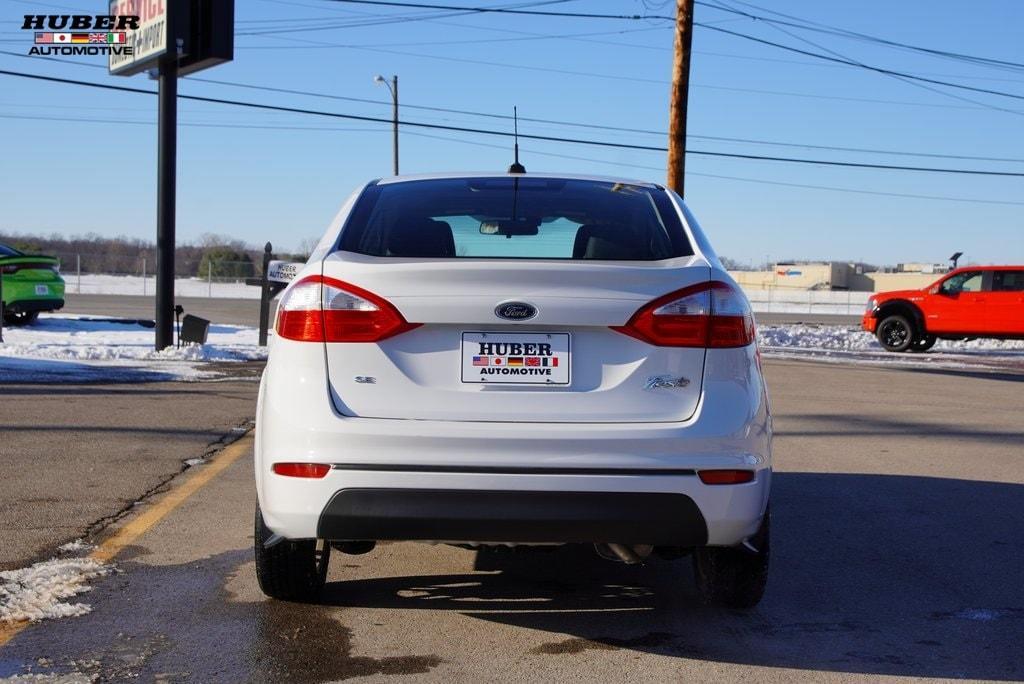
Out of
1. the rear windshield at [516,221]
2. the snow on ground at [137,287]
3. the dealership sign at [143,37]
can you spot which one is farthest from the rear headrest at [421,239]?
the snow on ground at [137,287]

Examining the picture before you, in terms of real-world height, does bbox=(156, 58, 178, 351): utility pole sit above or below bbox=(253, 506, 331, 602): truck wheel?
above

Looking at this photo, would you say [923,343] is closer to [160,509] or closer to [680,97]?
[680,97]

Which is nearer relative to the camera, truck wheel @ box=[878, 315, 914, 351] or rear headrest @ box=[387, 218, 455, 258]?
rear headrest @ box=[387, 218, 455, 258]

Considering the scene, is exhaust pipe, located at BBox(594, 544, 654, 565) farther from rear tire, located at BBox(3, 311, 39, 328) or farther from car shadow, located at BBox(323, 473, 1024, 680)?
rear tire, located at BBox(3, 311, 39, 328)

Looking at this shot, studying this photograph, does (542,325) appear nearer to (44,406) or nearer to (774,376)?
(44,406)

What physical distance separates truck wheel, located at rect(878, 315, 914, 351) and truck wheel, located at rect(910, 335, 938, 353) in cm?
26

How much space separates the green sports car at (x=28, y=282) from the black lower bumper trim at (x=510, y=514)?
56.4 feet

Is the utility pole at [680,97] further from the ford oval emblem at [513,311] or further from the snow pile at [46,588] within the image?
the ford oval emblem at [513,311]

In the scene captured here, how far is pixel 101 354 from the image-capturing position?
52.7 feet

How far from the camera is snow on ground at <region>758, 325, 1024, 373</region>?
2136cm

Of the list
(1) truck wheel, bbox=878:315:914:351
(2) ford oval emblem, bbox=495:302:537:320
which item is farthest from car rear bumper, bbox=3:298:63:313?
(2) ford oval emblem, bbox=495:302:537:320

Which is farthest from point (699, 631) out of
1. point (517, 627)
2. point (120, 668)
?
point (120, 668)

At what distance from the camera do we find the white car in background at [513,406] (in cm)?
381

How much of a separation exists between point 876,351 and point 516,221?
22.0 m
